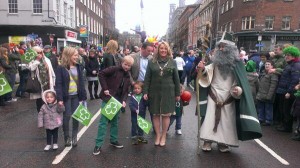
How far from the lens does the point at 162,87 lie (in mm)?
5664

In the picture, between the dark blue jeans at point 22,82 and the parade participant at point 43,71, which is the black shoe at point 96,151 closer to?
the parade participant at point 43,71

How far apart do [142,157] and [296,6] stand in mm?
39509

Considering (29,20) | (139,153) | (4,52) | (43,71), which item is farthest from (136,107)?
(29,20)

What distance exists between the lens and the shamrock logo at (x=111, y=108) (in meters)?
5.46

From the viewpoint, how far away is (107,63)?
8992 mm

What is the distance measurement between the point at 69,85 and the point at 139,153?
1.72m

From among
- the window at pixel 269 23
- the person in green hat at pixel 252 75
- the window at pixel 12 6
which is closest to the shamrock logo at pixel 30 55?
the person in green hat at pixel 252 75

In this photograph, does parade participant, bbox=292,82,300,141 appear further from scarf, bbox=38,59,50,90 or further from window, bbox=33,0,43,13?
window, bbox=33,0,43,13

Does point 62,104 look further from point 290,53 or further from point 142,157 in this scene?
point 290,53

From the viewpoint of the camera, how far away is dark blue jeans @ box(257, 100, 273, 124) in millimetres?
8036

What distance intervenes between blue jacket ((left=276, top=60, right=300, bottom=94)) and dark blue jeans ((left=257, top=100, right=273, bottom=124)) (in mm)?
599

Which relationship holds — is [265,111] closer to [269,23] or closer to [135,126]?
[135,126]

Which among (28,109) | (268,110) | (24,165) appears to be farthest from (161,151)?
(28,109)

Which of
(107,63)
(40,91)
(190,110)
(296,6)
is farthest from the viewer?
(296,6)
